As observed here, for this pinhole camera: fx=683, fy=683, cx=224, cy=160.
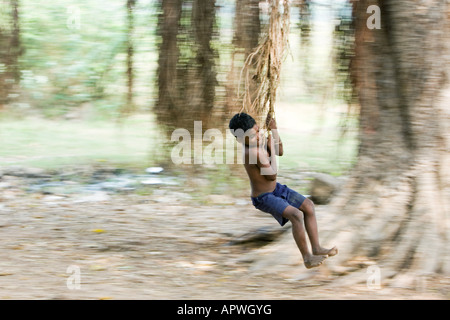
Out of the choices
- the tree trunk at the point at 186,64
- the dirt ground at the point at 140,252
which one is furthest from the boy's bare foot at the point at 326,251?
the tree trunk at the point at 186,64

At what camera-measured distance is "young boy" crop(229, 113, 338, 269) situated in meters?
4.95

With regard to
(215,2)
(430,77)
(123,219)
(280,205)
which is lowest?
A: (123,219)

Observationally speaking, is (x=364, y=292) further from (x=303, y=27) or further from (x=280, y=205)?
(x=303, y=27)

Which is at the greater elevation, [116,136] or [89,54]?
[89,54]

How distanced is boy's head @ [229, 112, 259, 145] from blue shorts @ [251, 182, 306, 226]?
0.43 m

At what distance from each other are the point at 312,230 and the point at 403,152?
40.5 inches

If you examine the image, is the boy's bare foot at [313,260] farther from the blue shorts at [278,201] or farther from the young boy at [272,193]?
the blue shorts at [278,201]

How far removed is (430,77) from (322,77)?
3.24 meters

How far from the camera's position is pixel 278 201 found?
5.02m

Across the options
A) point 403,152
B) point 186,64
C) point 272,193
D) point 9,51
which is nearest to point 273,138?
point 272,193

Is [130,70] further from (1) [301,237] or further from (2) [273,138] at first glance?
(1) [301,237]

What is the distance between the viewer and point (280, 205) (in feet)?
16.4

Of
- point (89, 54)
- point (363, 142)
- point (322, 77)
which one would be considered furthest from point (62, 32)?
point (363, 142)

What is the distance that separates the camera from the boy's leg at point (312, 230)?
4953mm
